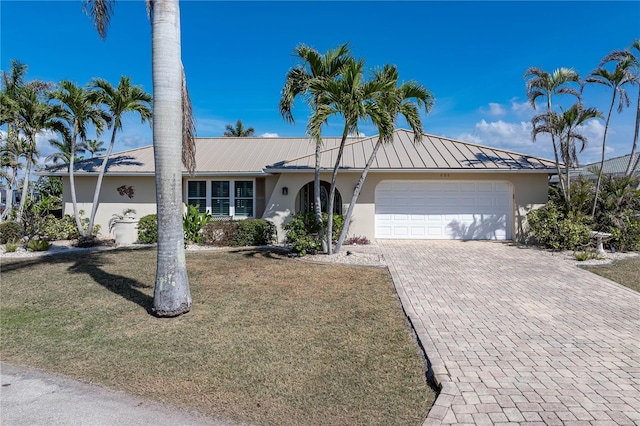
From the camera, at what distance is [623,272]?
9047mm

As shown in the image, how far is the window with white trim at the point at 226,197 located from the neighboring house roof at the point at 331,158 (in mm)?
727

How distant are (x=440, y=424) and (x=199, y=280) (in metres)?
6.36

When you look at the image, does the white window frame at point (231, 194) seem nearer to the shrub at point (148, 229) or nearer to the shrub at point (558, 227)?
the shrub at point (148, 229)

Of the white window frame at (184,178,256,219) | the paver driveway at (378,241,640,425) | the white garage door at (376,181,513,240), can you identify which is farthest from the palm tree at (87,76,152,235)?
the paver driveway at (378,241,640,425)

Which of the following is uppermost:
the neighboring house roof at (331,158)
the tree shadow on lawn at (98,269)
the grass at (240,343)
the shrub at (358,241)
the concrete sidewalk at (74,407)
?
the neighboring house roof at (331,158)

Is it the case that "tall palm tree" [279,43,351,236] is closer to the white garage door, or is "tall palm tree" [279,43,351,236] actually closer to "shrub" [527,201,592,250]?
the white garage door

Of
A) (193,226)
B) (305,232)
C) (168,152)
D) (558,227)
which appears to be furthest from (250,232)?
(558,227)

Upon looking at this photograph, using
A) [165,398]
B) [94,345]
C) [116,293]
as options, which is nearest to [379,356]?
[165,398]

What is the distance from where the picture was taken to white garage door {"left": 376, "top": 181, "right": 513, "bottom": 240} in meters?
14.1

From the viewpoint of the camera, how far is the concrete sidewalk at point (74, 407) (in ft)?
10.7

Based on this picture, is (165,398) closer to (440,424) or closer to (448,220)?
(440,424)

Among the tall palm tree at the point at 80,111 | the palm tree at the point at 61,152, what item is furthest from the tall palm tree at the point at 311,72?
the palm tree at the point at 61,152

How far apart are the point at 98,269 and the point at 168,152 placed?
5.71m

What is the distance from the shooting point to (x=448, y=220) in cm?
1436
